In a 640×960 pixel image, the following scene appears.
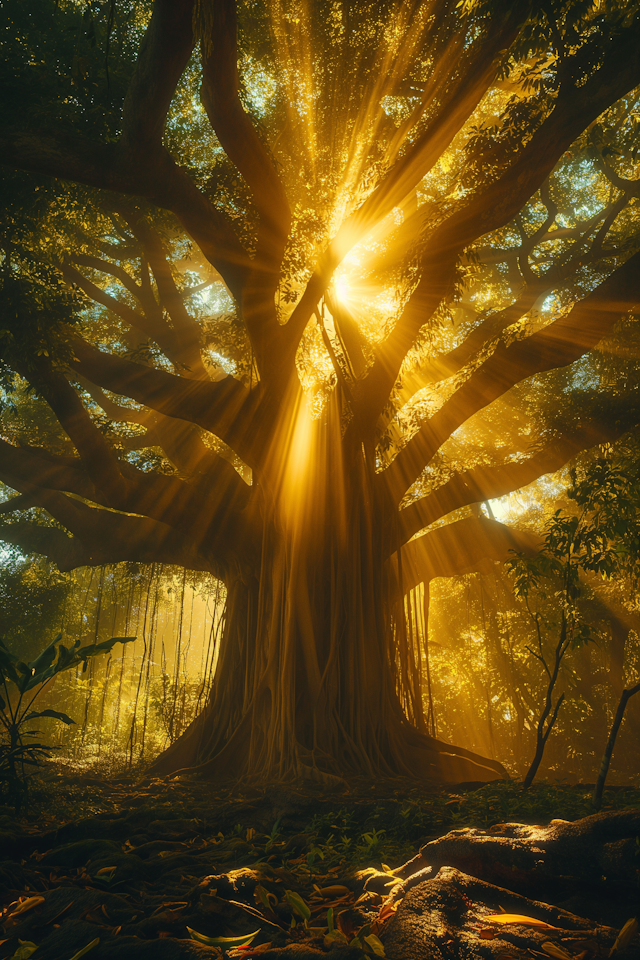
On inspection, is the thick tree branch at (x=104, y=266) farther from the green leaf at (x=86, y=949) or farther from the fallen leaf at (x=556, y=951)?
the fallen leaf at (x=556, y=951)

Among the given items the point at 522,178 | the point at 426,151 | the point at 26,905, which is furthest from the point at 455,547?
the point at 26,905

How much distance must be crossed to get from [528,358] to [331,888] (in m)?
4.06

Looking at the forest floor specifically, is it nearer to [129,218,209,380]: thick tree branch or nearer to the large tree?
the large tree

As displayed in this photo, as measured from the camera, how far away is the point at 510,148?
4.24 m

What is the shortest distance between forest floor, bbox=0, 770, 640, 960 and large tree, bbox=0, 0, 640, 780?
5.81 feet

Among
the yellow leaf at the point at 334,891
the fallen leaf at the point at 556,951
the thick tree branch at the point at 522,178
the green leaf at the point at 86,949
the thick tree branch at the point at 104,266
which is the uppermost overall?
the thick tree branch at the point at 104,266

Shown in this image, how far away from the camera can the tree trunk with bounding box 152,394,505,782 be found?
173 inches

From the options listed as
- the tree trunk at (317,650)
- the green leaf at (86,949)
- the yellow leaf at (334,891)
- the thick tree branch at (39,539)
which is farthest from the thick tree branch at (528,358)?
the thick tree branch at (39,539)

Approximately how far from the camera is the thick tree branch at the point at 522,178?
359 cm

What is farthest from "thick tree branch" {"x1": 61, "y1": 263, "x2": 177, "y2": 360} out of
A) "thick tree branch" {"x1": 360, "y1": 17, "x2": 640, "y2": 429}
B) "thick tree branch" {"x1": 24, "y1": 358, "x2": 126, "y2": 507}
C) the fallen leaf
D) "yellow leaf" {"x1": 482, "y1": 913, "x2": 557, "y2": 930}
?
the fallen leaf

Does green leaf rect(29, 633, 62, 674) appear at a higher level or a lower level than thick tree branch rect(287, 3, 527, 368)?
lower

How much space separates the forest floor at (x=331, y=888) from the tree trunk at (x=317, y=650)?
1.81m

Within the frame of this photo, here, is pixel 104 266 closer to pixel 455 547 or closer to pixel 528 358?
pixel 528 358

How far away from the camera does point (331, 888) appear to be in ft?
5.63
